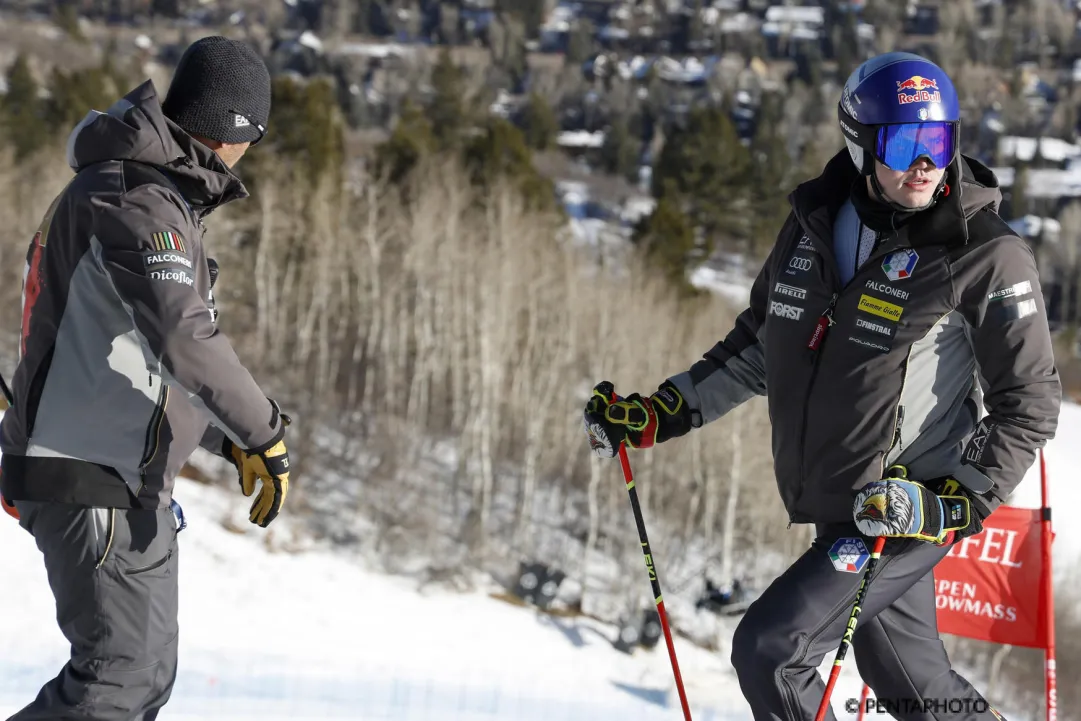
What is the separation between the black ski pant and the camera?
2.66 metres

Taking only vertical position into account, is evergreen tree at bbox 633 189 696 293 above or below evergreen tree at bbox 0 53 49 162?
below

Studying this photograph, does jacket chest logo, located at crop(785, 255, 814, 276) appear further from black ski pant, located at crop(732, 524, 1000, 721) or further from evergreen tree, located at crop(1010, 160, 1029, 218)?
evergreen tree, located at crop(1010, 160, 1029, 218)

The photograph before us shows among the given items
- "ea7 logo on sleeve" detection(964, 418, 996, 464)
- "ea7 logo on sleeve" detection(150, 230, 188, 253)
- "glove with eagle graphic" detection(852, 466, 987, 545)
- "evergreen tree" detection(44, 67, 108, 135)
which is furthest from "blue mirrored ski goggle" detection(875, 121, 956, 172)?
"evergreen tree" detection(44, 67, 108, 135)

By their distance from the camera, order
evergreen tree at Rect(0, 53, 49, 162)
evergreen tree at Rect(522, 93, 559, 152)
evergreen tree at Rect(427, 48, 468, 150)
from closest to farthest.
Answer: evergreen tree at Rect(0, 53, 49, 162) < evergreen tree at Rect(427, 48, 468, 150) < evergreen tree at Rect(522, 93, 559, 152)

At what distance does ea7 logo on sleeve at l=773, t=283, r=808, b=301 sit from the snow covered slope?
9.21 ft

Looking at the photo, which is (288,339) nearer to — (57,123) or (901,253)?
(57,123)

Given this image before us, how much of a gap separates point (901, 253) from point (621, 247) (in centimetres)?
3440

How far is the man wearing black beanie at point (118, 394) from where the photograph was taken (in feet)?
8.21

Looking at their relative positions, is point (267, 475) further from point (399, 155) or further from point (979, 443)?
point (399, 155)

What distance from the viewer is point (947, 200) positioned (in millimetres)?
2654

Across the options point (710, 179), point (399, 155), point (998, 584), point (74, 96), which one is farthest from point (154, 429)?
point (710, 179)

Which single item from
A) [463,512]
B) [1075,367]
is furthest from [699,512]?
[1075,367]

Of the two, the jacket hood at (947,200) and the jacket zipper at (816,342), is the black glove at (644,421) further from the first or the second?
the jacket hood at (947,200)

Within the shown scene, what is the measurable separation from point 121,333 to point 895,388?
1.73 m
